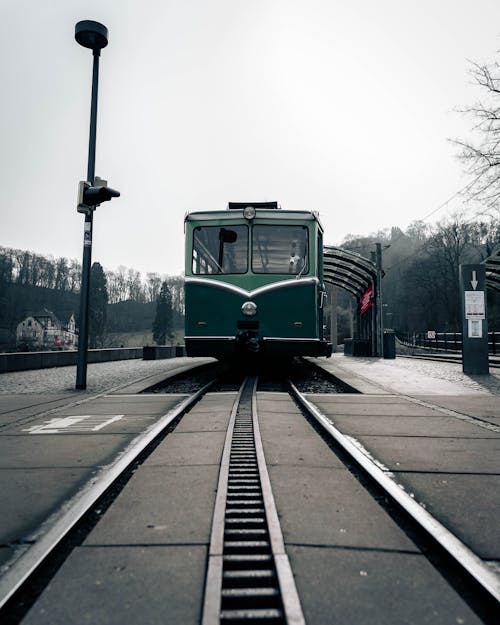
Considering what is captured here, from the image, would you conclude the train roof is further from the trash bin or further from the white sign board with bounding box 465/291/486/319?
the trash bin

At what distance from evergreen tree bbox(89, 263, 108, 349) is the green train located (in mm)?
61452

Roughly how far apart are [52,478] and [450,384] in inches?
328

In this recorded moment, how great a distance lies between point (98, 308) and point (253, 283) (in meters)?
68.5

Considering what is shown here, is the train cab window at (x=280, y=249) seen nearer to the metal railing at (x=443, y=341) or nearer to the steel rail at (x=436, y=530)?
the steel rail at (x=436, y=530)

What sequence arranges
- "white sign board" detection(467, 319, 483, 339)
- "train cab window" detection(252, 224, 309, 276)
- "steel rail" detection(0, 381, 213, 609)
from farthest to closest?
"white sign board" detection(467, 319, 483, 339) < "train cab window" detection(252, 224, 309, 276) < "steel rail" detection(0, 381, 213, 609)

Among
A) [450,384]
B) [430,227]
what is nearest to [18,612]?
[450,384]

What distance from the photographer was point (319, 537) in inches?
95.9

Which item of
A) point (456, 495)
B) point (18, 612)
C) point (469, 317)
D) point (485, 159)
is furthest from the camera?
point (485, 159)

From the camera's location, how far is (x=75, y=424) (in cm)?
574

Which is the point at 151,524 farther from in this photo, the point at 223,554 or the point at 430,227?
the point at 430,227

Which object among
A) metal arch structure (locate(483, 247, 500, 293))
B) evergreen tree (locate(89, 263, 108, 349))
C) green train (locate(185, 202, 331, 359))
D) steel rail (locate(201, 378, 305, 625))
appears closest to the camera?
steel rail (locate(201, 378, 305, 625))

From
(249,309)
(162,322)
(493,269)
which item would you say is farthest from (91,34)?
(162,322)

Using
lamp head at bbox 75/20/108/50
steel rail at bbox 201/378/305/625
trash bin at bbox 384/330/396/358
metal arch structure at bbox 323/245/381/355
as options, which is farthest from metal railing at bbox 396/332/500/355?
steel rail at bbox 201/378/305/625

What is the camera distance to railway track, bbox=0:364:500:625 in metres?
1.79
